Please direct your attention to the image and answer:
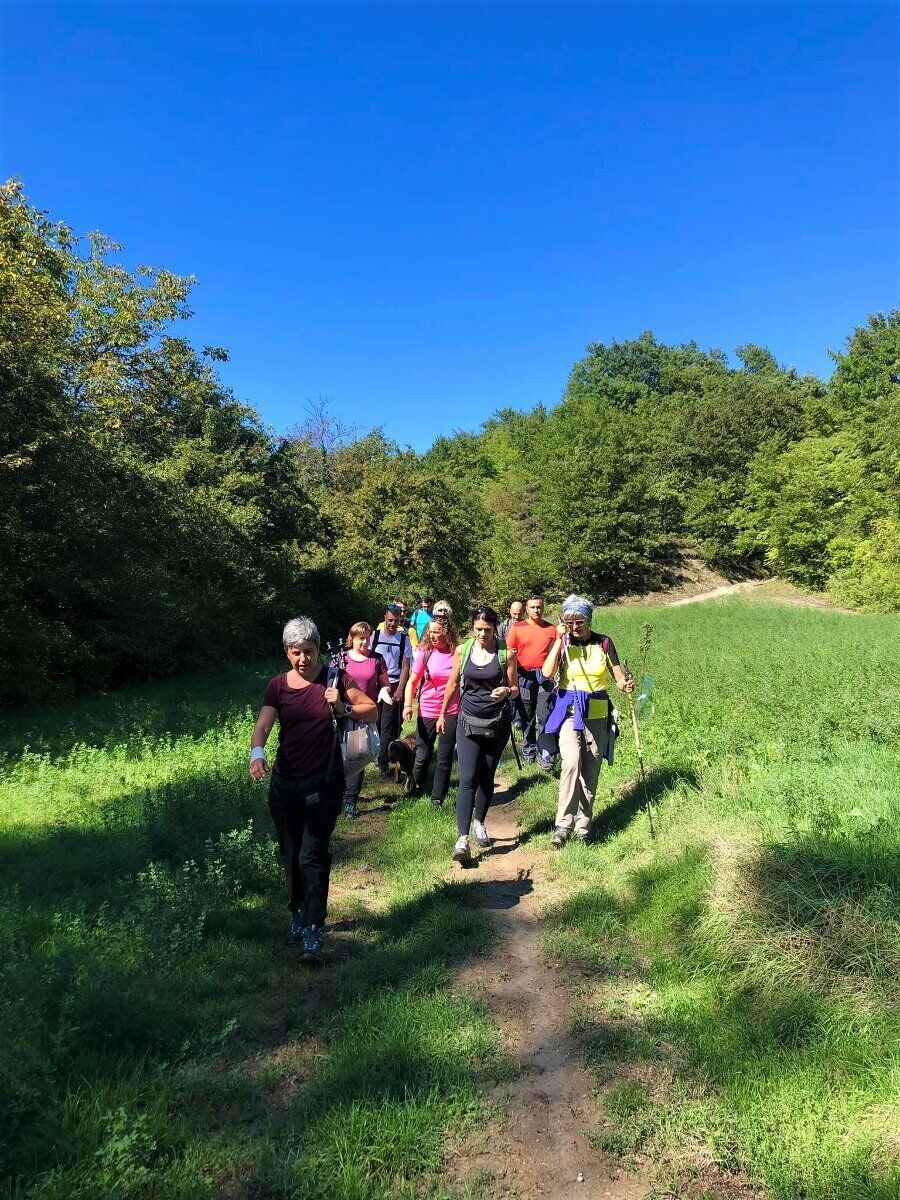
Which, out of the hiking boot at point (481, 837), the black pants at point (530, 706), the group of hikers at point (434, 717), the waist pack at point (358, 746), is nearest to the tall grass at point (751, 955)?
the hiking boot at point (481, 837)

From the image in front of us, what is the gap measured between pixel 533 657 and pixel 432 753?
1719 millimetres

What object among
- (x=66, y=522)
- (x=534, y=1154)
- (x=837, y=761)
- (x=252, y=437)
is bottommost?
(x=534, y=1154)

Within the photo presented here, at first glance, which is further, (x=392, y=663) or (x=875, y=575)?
(x=875, y=575)

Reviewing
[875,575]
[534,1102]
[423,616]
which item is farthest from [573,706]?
[875,575]

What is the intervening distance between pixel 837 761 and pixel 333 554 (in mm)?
24790

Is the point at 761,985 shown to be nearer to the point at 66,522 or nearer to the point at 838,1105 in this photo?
the point at 838,1105

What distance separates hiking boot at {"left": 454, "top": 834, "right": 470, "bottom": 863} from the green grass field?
0.21 meters

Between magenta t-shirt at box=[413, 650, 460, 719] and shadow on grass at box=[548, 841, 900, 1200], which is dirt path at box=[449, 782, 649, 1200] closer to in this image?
shadow on grass at box=[548, 841, 900, 1200]

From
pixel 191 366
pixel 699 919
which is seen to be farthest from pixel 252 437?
pixel 699 919

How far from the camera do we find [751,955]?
11.1 feet

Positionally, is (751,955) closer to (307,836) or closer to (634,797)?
(307,836)

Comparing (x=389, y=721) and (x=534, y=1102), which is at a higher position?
(x=389, y=721)

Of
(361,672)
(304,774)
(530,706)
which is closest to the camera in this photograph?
(304,774)

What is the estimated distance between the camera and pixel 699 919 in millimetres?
3809
